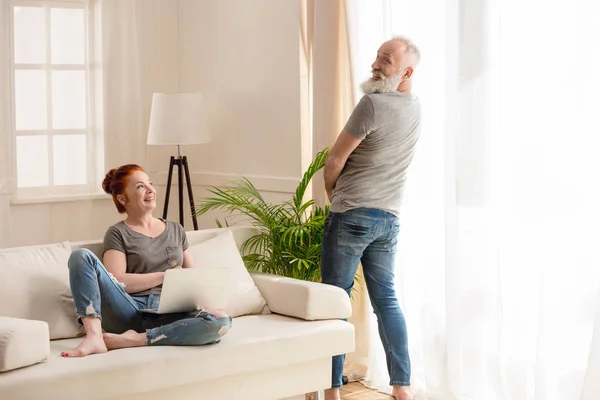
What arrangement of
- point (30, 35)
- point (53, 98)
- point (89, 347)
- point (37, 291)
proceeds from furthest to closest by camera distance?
point (53, 98) → point (30, 35) → point (37, 291) → point (89, 347)

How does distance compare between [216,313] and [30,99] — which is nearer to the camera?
[216,313]

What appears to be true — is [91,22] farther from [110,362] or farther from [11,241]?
[110,362]

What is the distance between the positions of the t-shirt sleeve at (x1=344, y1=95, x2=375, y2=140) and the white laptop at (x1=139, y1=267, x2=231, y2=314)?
0.75 m

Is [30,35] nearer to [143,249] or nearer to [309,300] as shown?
[143,249]

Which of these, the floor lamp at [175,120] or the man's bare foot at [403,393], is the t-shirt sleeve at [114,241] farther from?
the floor lamp at [175,120]

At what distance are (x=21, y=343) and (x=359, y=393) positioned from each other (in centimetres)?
187

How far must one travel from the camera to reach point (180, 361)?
3.10 meters

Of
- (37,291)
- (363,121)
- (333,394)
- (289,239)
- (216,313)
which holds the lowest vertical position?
(333,394)

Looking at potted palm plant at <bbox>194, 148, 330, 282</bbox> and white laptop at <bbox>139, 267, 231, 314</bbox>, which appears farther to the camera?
potted palm plant at <bbox>194, 148, 330, 282</bbox>

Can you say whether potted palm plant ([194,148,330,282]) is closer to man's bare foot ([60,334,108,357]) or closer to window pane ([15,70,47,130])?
man's bare foot ([60,334,108,357])

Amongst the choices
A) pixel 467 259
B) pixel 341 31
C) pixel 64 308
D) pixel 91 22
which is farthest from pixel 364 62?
pixel 91 22

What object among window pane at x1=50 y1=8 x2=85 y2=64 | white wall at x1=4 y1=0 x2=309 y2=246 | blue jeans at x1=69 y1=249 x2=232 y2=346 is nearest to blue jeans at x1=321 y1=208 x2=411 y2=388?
blue jeans at x1=69 y1=249 x2=232 y2=346

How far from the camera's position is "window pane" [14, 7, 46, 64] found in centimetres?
556

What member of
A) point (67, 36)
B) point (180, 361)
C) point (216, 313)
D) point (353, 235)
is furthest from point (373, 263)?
point (67, 36)
